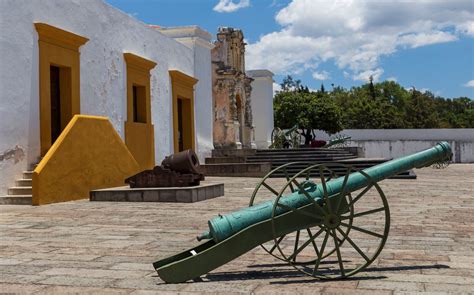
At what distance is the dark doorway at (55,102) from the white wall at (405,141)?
30229mm

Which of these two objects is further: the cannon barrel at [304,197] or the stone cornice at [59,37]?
the stone cornice at [59,37]

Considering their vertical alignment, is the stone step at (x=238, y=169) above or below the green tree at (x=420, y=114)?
below

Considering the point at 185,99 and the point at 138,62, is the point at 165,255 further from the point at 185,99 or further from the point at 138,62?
the point at 185,99

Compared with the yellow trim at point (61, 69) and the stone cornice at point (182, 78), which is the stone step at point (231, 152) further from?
the yellow trim at point (61, 69)

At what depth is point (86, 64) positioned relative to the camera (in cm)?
1316

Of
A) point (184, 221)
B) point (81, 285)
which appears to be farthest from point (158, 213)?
point (81, 285)

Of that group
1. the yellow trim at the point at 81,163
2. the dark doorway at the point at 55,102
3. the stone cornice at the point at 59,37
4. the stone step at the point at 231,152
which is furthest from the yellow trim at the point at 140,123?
the stone step at the point at 231,152

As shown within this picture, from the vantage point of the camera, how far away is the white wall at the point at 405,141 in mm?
41094

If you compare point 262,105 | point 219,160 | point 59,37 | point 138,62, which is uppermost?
point 262,105

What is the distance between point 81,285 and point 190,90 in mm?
16404

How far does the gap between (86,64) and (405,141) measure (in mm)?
32132

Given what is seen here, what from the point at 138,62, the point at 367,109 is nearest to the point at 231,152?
the point at 138,62

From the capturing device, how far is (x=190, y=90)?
66.1 feet

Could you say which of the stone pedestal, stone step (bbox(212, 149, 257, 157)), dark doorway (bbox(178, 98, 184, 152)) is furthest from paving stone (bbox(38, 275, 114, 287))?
stone step (bbox(212, 149, 257, 157))
